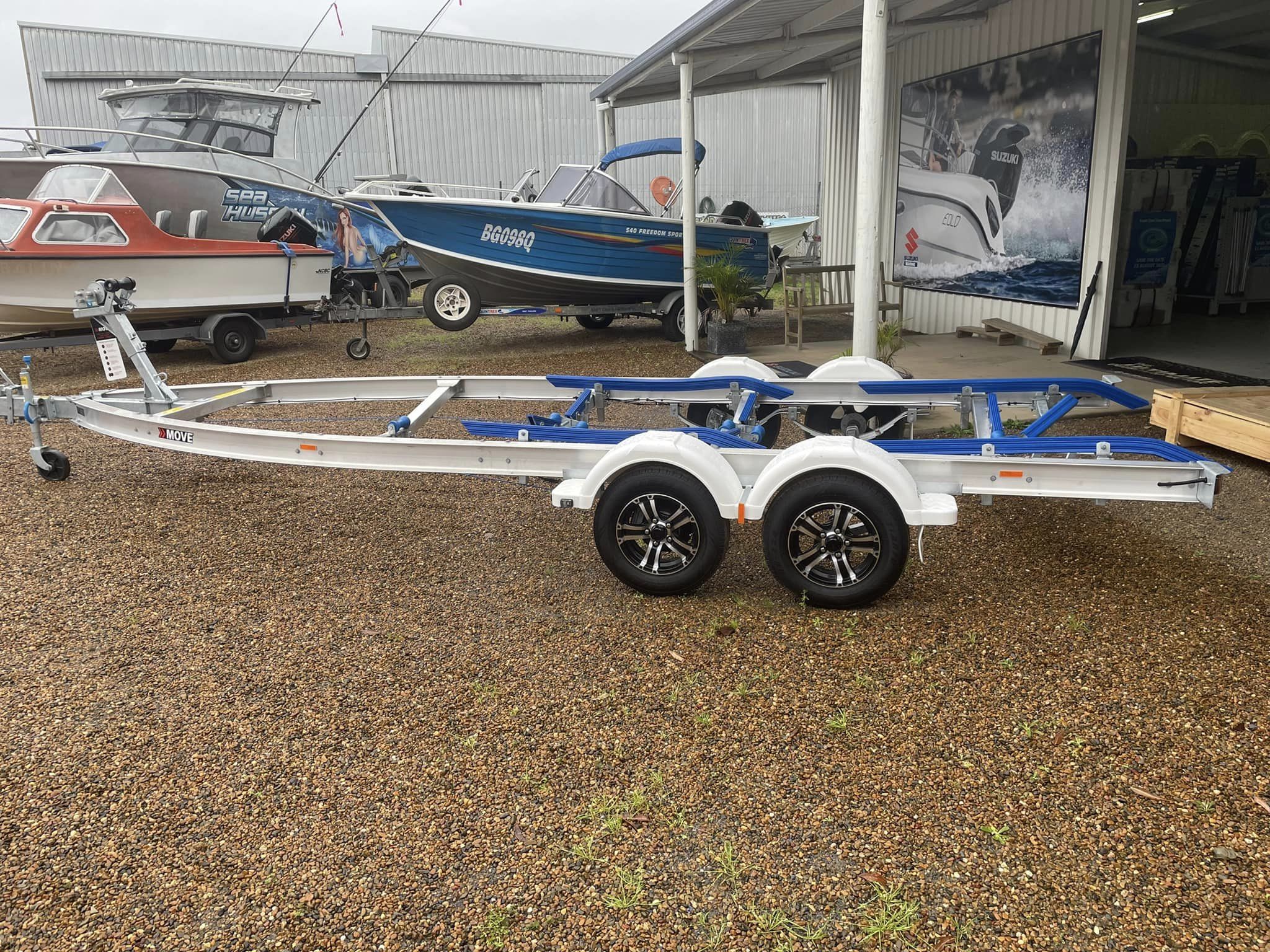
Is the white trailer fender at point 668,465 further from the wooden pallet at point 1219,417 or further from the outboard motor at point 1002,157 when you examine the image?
the outboard motor at point 1002,157

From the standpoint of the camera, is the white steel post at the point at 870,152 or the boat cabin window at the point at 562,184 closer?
the white steel post at the point at 870,152

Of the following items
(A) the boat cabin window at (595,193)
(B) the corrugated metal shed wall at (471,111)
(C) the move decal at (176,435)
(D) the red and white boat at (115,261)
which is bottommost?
(C) the move decal at (176,435)

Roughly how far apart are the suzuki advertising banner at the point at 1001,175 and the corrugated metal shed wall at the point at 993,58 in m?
0.12

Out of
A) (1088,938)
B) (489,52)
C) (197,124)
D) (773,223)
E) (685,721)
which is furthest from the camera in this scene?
(489,52)

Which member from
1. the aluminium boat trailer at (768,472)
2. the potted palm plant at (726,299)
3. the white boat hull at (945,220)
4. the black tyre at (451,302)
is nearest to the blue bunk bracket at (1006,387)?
the aluminium boat trailer at (768,472)

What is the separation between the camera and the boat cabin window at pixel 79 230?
988 cm

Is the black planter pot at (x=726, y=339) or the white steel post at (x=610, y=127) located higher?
the white steel post at (x=610, y=127)

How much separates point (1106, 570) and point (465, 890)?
133 inches

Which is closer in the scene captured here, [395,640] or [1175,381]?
[395,640]

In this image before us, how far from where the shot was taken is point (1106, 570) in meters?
4.36

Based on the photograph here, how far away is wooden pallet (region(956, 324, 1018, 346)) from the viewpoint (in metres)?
10.7

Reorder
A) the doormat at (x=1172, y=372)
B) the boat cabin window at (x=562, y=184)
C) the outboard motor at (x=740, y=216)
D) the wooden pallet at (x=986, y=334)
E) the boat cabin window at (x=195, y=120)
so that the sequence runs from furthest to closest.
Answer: the boat cabin window at (x=195, y=120), the outboard motor at (x=740, y=216), the boat cabin window at (x=562, y=184), the wooden pallet at (x=986, y=334), the doormat at (x=1172, y=372)

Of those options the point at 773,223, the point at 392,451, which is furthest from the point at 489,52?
the point at 392,451

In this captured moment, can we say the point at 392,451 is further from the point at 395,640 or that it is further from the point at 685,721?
the point at 685,721
